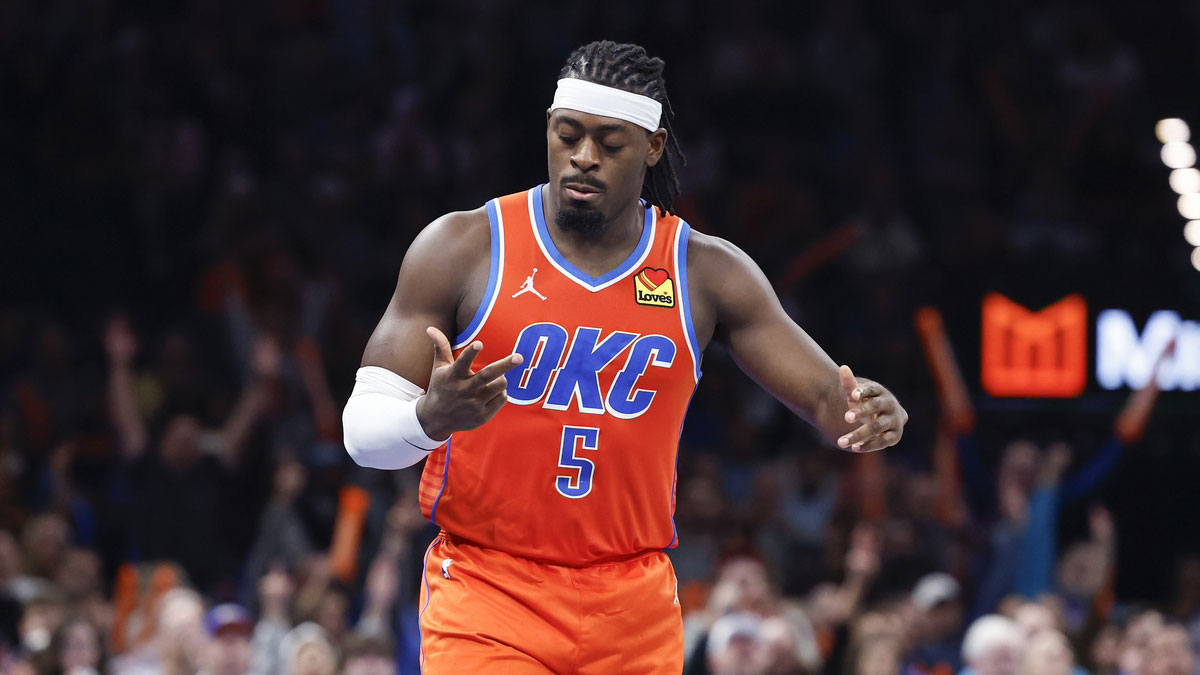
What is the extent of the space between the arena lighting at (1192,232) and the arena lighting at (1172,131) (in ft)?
2.77

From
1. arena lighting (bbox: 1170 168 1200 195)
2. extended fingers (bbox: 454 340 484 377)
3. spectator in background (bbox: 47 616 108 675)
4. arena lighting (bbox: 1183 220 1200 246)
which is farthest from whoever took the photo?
arena lighting (bbox: 1170 168 1200 195)

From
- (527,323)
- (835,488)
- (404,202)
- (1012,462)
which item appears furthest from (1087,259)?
(527,323)

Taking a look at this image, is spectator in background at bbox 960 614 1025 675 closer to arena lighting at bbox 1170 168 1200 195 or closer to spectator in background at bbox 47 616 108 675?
spectator in background at bbox 47 616 108 675

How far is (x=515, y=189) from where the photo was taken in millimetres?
11211

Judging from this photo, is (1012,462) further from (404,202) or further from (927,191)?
(404,202)

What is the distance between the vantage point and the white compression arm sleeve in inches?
136

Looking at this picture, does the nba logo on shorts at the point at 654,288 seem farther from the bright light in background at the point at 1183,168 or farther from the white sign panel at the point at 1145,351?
the bright light in background at the point at 1183,168

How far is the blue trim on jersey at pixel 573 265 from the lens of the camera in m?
3.83

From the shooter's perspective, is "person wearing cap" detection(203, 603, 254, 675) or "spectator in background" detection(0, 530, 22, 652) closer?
"person wearing cap" detection(203, 603, 254, 675)

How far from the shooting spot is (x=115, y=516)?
9.11 meters

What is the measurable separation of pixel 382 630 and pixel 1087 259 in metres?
4.61

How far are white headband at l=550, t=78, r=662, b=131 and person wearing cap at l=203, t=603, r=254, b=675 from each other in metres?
3.97

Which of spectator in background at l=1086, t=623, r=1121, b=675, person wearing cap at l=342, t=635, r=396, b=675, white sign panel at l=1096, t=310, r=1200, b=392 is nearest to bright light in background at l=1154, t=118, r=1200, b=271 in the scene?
white sign panel at l=1096, t=310, r=1200, b=392

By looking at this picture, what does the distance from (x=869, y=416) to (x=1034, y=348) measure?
5.57 m
